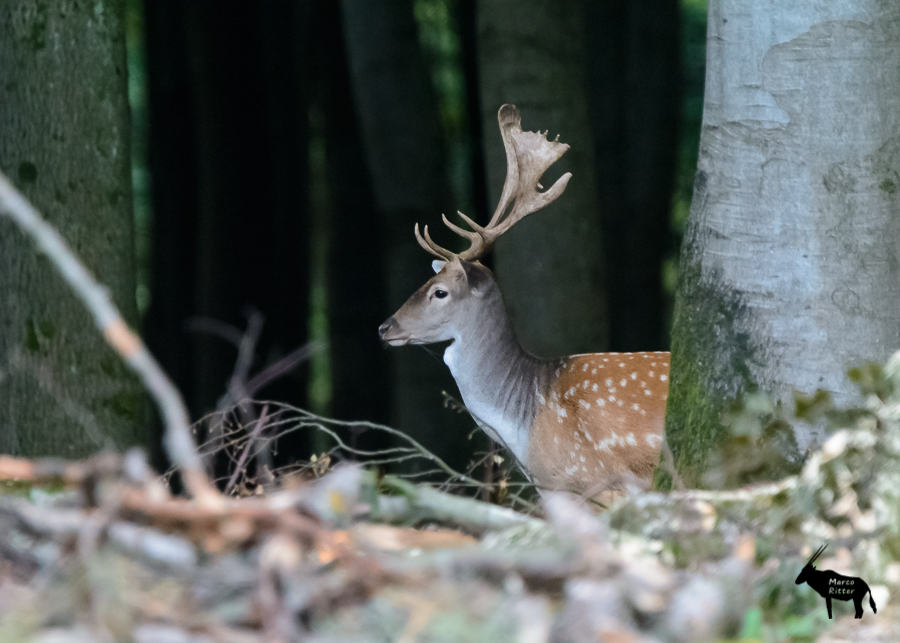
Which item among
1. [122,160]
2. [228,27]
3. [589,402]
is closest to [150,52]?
[228,27]

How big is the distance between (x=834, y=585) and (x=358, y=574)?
1.03m

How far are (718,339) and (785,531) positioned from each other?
0.93 meters

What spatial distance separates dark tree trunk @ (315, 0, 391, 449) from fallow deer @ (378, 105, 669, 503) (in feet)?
11.4

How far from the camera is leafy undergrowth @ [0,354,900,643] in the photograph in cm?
154

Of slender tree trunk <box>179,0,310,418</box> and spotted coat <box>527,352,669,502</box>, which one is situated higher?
slender tree trunk <box>179,0,310,418</box>

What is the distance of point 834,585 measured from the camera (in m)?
2.02

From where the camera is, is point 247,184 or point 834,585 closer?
point 834,585

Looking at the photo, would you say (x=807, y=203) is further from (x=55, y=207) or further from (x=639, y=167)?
(x=639, y=167)

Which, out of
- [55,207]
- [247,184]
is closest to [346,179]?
[247,184]

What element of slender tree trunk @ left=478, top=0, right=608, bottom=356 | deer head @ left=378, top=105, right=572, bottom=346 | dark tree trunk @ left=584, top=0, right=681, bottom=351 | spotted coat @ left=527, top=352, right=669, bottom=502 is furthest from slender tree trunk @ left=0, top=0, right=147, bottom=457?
dark tree trunk @ left=584, top=0, right=681, bottom=351

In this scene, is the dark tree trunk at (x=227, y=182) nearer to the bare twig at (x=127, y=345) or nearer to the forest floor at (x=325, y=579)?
the forest floor at (x=325, y=579)

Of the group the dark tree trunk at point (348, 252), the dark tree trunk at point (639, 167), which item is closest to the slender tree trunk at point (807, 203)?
the dark tree trunk at point (639, 167)

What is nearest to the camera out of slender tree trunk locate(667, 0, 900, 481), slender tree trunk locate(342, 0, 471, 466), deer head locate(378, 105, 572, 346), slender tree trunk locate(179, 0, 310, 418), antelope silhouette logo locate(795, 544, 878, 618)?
antelope silhouette logo locate(795, 544, 878, 618)

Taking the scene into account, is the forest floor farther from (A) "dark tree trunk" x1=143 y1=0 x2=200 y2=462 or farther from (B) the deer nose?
(A) "dark tree trunk" x1=143 y1=0 x2=200 y2=462
